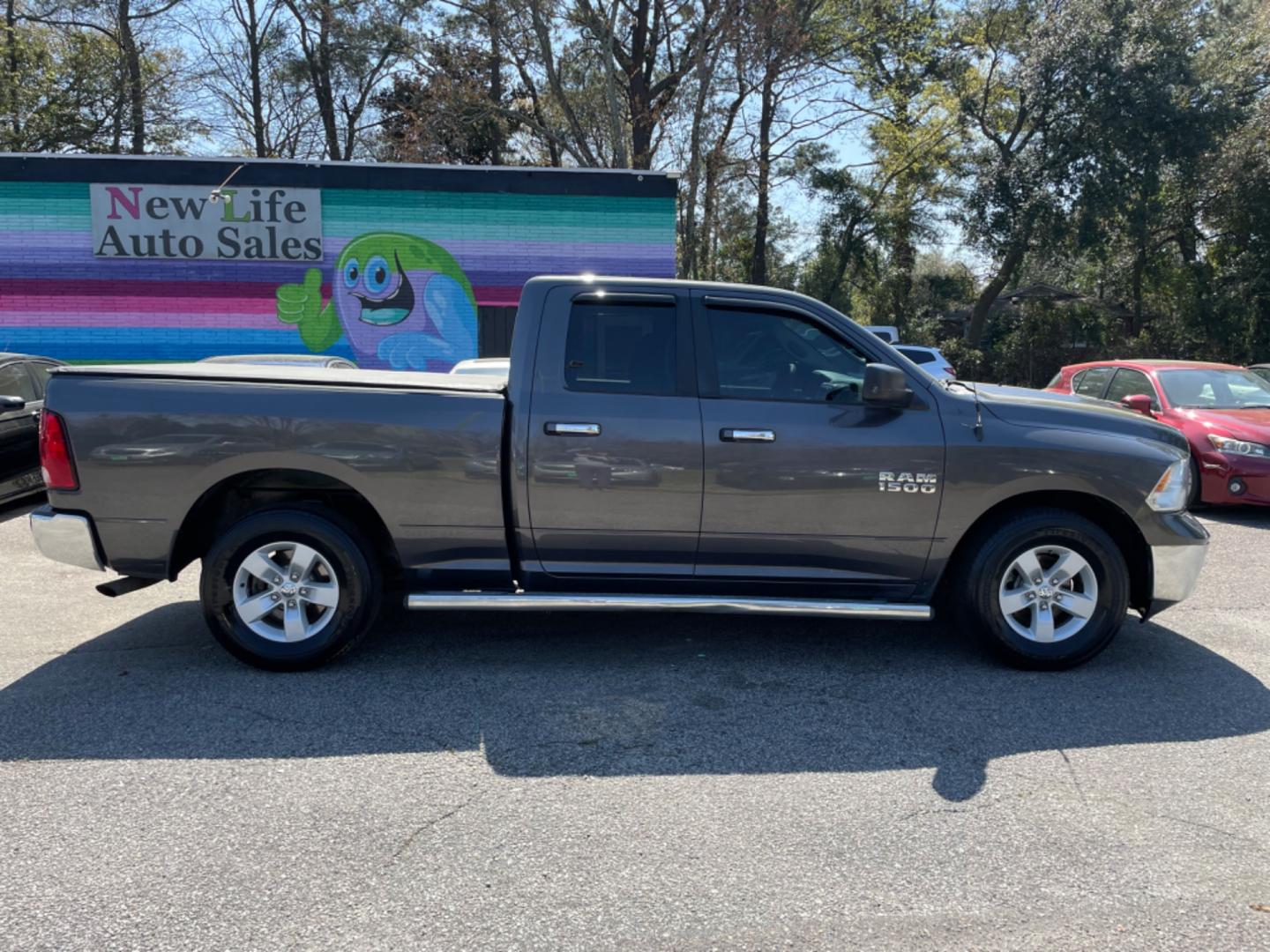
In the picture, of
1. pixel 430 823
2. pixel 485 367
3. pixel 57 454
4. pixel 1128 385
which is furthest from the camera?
pixel 1128 385

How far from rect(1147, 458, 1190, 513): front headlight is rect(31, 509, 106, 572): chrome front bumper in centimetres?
534

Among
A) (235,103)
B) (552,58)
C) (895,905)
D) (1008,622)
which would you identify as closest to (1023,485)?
(1008,622)

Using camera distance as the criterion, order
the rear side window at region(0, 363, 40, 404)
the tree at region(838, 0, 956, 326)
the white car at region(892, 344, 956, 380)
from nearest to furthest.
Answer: the rear side window at region(0, 363, 40, 404) → the white car at region(892, 344, 956, 380) → the tree at region(838, 0, 956, 326)

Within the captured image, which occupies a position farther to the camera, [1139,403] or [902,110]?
[902,110]

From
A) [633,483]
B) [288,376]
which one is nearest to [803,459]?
[633,483]

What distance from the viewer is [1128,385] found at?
10211 millimetres

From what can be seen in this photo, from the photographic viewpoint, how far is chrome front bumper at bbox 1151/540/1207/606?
15.7 feet

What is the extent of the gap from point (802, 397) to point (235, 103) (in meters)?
31.9

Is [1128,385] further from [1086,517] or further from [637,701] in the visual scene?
[637,701]

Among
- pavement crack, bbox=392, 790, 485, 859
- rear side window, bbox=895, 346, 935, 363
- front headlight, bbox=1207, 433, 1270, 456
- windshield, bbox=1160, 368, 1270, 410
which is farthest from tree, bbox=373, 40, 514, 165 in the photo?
pavement crack, bbox=392, 790, 485, 859

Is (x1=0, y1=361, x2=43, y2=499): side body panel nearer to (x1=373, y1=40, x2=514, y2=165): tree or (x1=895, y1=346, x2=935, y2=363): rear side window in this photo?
(x1=895, y1=346, x2=935, y2=363): rear side window

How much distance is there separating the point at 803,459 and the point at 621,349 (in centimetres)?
110

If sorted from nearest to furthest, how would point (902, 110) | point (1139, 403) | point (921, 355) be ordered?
point (1139, 403) → point (921, 355) → point (902, 110)

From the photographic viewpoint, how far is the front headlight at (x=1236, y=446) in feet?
28.3
